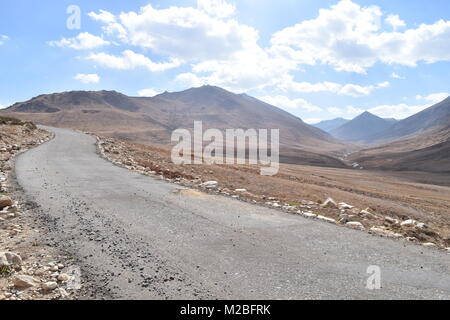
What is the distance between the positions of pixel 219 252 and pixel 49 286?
363cm

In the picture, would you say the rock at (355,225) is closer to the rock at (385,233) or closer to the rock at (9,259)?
the rock at (385,233)

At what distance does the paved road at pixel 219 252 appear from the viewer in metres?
6.37

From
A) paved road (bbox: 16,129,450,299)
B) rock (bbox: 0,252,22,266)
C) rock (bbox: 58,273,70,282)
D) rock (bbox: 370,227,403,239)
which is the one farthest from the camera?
rock (bbox: 370,227,403,239)

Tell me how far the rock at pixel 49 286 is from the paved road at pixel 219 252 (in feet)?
2.09

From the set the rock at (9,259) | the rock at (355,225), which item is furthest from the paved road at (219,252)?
the rock at (9,259)

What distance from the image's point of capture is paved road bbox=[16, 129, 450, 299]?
6.37 meters

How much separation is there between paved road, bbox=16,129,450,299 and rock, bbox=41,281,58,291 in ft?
2.09

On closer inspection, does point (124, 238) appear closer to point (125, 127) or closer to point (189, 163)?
point (189, 163)

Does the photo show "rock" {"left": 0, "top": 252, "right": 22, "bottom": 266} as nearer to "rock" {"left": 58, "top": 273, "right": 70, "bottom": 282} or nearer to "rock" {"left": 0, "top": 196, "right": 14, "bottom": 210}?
"rock" {"left": 58, "top": 273, "right": 70, "bottom": 282}

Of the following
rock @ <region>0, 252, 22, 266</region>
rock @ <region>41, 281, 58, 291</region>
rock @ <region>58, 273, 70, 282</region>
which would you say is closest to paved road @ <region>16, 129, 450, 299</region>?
rock @ <region>58, 273, 70, 282</region>

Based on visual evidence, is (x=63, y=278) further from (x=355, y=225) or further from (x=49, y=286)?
(x=355, y=225)

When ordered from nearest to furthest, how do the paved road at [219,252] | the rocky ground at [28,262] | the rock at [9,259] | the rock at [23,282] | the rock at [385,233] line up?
the rocky ground at [28,262] < the rock at [23,282] < the paved road at [219,252] < the rock at [9,259] < the rock at [385,233]
